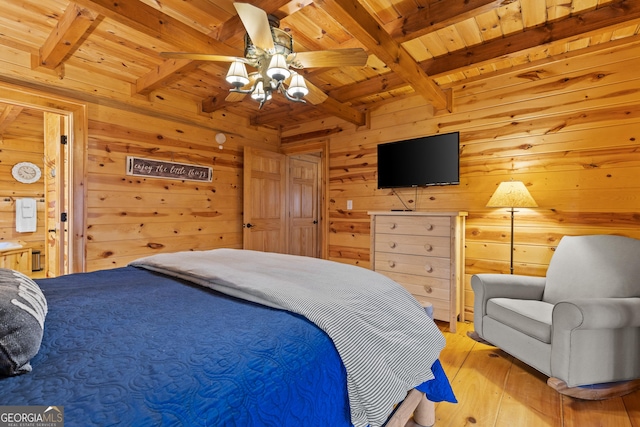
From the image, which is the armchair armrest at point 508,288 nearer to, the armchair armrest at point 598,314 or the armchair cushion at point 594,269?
the armchair cushion at point 594,269

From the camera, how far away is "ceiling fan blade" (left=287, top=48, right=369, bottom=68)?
5.55 feet

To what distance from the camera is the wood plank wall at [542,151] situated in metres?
2.45

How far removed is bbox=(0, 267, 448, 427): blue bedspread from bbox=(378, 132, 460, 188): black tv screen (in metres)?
2.67

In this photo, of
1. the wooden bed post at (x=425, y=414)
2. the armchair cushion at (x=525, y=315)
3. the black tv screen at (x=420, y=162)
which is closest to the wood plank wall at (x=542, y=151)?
the black tv screen at (x=420, y=162)

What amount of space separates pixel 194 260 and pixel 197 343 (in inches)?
37.6

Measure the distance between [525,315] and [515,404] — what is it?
54 centimetres

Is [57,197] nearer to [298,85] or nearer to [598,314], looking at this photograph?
[298,85]

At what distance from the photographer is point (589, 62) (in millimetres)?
2574

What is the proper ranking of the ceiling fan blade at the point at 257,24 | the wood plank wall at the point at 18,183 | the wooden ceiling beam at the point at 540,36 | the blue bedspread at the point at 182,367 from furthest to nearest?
1. the wood plank wall at the point at 18,183
2. the wooden ceiling beam at the point at 540,36
3. the ceiling fan blade at the point at 257,24
4. the blue bedspread at the point at 182,367

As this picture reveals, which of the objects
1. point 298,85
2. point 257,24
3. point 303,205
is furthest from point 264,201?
point 257,24

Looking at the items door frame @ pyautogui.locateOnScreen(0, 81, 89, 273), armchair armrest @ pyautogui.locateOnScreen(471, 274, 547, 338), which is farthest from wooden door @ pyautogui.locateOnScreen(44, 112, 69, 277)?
armchair armrest @ pyautogui.locateOnScreen(471, 274, 547, 338)

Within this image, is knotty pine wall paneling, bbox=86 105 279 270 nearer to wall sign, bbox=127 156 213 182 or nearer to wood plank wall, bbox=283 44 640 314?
wall sign, bbox=127 156 213 182

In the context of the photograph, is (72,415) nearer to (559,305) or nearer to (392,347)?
(392,347)

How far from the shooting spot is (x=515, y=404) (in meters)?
1.75
